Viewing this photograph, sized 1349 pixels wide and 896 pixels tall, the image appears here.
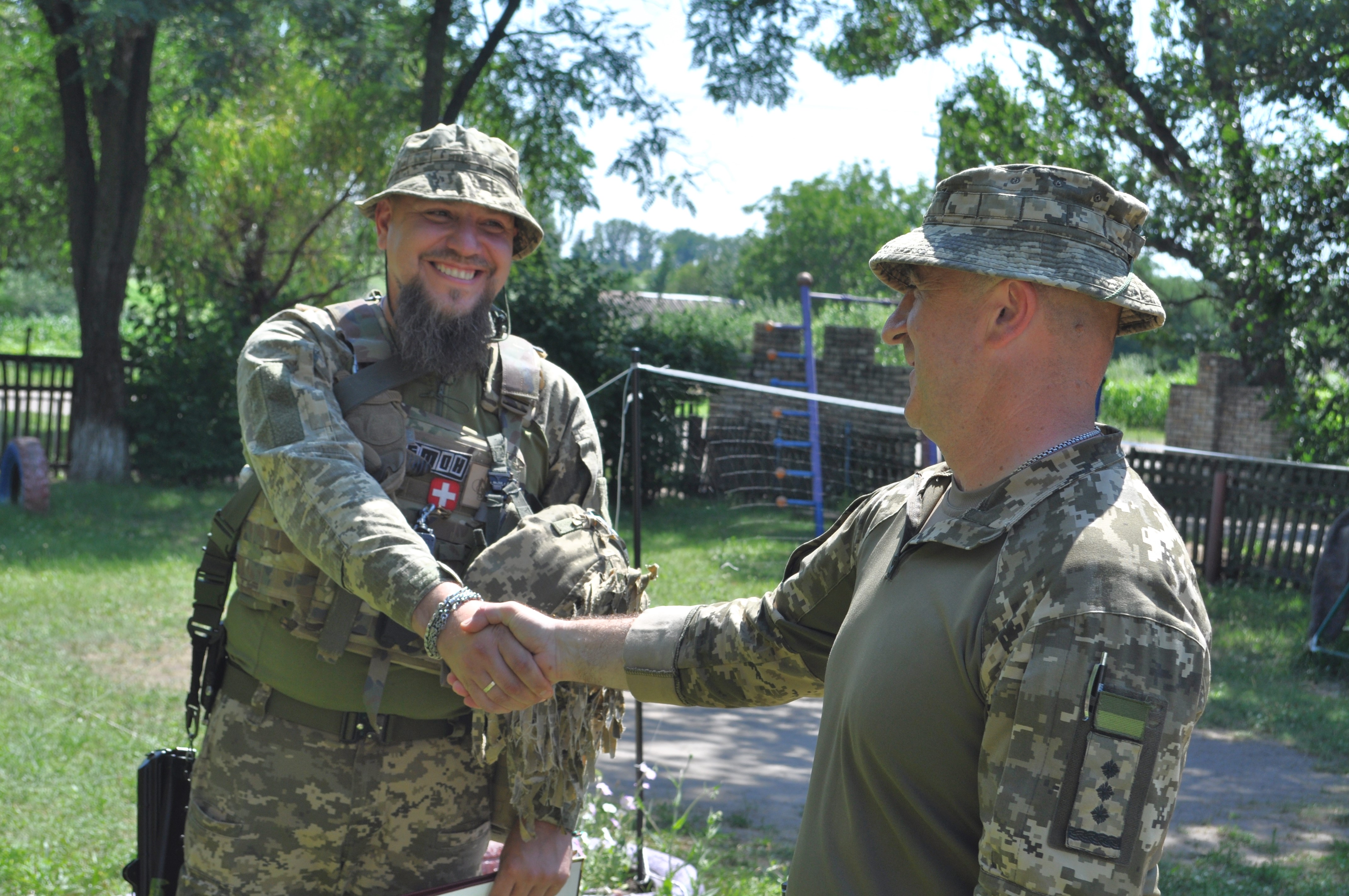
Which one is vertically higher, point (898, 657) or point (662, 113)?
point (662, 113)

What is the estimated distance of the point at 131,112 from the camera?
540 inches

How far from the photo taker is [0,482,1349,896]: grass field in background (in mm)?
4695

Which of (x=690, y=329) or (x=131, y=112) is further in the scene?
(x=690, y=329)

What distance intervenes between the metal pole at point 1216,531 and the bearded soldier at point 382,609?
9.81 metres

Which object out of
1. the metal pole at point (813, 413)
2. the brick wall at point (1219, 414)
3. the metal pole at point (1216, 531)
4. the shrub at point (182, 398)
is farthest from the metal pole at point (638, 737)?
the brick wall at point (1219, 414)

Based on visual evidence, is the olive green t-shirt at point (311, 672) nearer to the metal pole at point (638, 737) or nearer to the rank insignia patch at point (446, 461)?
the rank insignia patch at point (446, 461)

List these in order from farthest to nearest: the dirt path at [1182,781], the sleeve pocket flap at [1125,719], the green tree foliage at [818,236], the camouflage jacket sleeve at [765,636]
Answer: the green tree foliage at [818,236] < the dirt path at [1182,781] < the camouflage jacket sleeve at [765,636] < the sleeve pocket flap at [1125,719]

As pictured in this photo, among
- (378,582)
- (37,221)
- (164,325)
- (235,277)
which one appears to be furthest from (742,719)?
(37,221)

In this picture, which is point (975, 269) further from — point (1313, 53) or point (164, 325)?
point (164, 325)

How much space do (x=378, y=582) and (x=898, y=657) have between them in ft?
4.28

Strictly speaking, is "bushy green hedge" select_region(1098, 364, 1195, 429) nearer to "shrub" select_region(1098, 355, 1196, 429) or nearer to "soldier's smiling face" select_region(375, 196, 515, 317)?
"shrub" select_region(1098, 355, 1196, 429)

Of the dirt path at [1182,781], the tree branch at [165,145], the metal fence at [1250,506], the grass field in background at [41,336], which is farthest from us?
the grass field in background at [41,336]

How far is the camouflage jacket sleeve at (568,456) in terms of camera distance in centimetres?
301

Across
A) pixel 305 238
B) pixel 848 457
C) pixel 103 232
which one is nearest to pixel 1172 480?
pixel 848 457
